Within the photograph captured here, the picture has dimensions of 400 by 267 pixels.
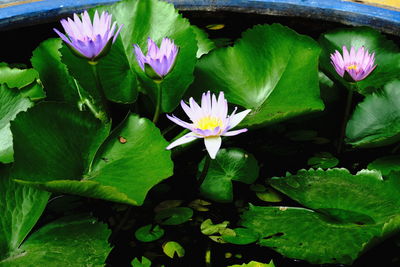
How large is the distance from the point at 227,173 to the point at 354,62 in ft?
1.20

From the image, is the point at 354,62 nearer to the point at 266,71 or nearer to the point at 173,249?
the point at 266,71

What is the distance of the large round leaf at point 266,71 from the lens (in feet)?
3.21

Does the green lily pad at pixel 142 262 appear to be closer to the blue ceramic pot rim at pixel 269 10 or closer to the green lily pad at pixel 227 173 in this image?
the green lily pad at pixel 227 173

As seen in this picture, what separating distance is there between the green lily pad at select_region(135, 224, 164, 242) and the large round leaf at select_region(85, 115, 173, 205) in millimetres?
113

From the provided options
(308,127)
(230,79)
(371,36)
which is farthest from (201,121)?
(371,36)

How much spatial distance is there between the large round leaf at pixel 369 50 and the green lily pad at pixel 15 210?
0.66 meters

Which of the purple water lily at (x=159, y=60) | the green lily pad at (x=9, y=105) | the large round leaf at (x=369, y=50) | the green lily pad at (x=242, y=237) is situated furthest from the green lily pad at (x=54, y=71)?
the large round leaf at (x=369, y=50)

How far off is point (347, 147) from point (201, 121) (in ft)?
1.18

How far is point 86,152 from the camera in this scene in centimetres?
88

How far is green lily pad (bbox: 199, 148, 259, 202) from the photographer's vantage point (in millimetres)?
940

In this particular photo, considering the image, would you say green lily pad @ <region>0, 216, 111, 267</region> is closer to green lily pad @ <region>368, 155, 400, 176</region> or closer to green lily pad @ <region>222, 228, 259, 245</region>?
green lily pad @ <region>222, 228, 259, 245</region>

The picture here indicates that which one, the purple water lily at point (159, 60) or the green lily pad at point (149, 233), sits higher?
the purple water lily at point (159, 60)

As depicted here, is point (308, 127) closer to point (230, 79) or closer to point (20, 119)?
point (230, 79)

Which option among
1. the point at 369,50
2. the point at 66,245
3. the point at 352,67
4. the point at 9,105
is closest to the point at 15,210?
the point at 66,245
